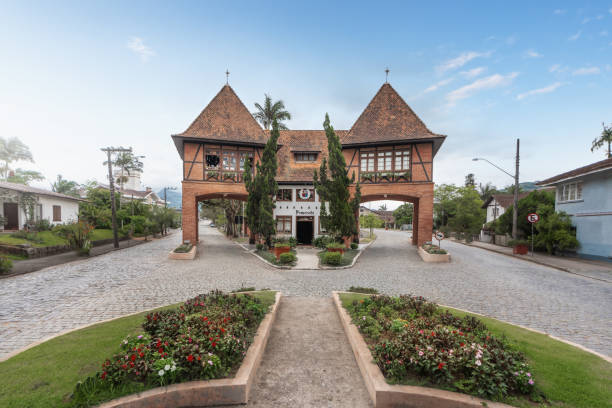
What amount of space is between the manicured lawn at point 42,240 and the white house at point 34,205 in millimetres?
3289

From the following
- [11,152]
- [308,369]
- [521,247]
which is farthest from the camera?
[11,152]

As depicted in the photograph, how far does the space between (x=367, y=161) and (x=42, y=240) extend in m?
24.9

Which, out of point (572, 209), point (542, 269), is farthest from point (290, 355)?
point (572, 209)

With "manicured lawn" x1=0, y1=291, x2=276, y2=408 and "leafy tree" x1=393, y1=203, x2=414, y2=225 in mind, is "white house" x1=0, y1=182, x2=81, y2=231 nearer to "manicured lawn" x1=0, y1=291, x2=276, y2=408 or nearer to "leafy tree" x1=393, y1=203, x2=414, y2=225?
"manicured lawn" x1=0, y1=291, x2=276, y2=408

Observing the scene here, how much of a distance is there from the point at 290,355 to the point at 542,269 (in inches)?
661

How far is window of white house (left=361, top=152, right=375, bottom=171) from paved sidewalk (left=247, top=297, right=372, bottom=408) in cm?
1626

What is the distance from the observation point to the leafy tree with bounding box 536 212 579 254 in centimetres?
1811

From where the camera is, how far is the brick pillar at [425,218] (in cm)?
1950

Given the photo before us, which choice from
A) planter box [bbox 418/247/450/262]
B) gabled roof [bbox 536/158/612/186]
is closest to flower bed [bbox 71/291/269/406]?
planter box [bbox 418/247/450/262]

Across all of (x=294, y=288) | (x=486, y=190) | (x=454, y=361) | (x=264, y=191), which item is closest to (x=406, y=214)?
(x=486, y=190)

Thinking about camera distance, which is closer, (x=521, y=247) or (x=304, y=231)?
(x=521, y=247)

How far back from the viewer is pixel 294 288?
999 cm

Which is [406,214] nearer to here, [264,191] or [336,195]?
[336,195]

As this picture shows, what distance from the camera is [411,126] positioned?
2098 centimetres
